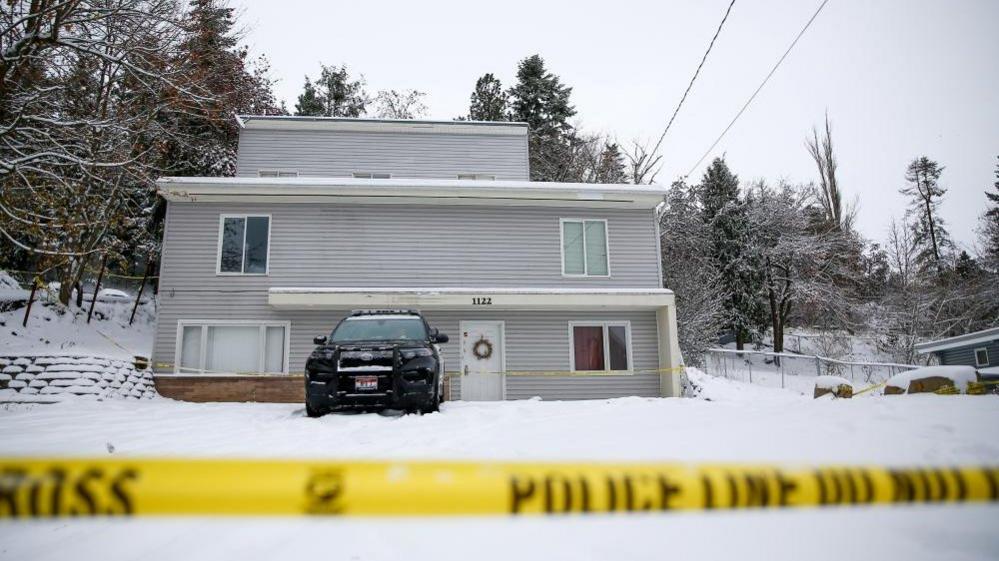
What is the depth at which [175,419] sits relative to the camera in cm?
906

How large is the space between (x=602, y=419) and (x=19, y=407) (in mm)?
10711

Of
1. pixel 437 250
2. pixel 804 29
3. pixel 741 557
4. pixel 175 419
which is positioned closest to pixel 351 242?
pixel 437 250

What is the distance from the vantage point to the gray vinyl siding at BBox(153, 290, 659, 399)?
1502cm

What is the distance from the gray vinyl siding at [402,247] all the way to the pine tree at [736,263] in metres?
23.3

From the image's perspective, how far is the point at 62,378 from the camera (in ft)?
39.7

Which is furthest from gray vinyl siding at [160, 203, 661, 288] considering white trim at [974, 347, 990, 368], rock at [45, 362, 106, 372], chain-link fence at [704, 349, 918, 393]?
white trim at [974, 347, 990, 368]

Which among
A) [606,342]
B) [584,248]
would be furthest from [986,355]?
[584,248]

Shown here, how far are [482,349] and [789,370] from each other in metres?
26.6

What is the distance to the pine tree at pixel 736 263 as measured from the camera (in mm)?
37438

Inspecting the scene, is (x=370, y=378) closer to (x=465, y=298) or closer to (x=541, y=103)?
(x=465, y=298)

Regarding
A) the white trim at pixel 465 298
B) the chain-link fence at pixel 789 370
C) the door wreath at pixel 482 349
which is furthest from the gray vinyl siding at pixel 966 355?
the door wreath at pixel 482 349

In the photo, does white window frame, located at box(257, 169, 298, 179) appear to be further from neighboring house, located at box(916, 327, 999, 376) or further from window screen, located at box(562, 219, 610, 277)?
neighboring house, located at box(916, 327, 999, 376)

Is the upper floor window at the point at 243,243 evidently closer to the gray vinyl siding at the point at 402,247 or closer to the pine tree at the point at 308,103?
the gray vinyl siding at the point at 402,247

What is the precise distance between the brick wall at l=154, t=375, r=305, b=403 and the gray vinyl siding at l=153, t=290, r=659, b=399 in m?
0.65
